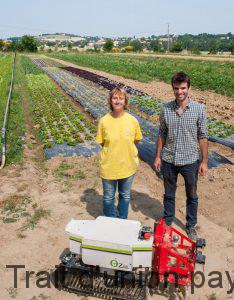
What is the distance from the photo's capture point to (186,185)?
4.06 metres

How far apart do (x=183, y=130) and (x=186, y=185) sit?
708mm

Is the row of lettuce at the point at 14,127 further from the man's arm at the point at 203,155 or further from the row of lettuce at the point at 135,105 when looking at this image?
the man's arm at the point at 203,155

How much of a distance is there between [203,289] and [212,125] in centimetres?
636

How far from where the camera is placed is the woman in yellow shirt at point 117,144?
3.72 meters

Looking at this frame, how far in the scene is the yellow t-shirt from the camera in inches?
148

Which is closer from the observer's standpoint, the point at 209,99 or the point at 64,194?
the point at 64,194

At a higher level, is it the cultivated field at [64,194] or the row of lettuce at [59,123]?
the row of lettuce at [59,123]

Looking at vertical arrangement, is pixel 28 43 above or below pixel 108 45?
above

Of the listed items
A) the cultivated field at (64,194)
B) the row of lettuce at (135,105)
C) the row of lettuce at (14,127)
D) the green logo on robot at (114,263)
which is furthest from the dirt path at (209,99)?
the green logo on robot at (114,263)

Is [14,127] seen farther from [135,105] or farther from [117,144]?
[117,144]

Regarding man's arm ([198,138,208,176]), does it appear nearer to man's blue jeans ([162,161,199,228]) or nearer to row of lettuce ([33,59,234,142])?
man's blue jeans ([162,161,199,228])

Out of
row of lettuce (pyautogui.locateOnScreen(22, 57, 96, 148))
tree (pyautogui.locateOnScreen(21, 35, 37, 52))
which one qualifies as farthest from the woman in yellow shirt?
tree (pyautogui.locateOnScreen(21, 35, 37, 52))

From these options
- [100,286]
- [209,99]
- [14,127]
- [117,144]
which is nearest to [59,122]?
[14,127]

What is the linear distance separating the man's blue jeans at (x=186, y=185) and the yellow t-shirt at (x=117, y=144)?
1.49ft
